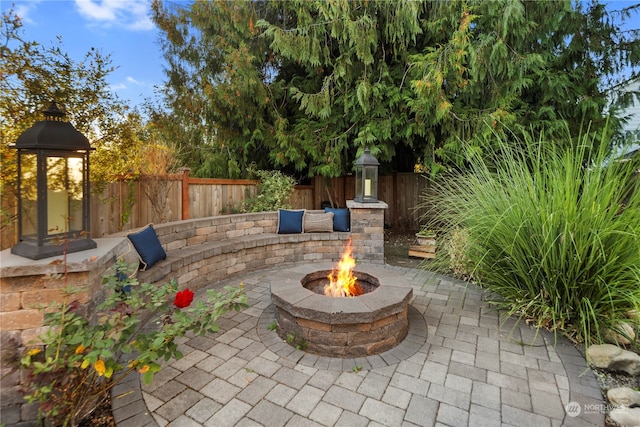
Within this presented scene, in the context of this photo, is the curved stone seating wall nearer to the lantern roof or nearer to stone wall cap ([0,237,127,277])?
stone wall cap ([0,237,127,277])

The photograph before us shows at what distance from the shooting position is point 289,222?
5.57 meters

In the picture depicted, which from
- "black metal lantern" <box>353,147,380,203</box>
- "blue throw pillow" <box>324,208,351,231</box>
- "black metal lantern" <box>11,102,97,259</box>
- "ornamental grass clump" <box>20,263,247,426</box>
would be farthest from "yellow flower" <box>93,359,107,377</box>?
"black metal lantern" <box>353,147,380,203</box>

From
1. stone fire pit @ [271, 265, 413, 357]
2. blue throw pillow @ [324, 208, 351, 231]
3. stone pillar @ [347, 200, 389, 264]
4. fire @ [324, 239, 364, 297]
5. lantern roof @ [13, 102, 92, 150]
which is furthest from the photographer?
blue throw pillow @ [324, 208, 351, 231]

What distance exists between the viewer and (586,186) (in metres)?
2.60

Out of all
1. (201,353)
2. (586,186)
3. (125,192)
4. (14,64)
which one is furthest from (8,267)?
(586,186)

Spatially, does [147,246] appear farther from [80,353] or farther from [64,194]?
[80,353]

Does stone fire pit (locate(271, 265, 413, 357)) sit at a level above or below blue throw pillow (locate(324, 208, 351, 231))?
below

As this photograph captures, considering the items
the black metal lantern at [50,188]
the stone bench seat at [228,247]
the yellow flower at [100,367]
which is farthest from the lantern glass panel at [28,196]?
the stone bench seat at [228,247]

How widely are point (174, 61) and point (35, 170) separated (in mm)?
8299
